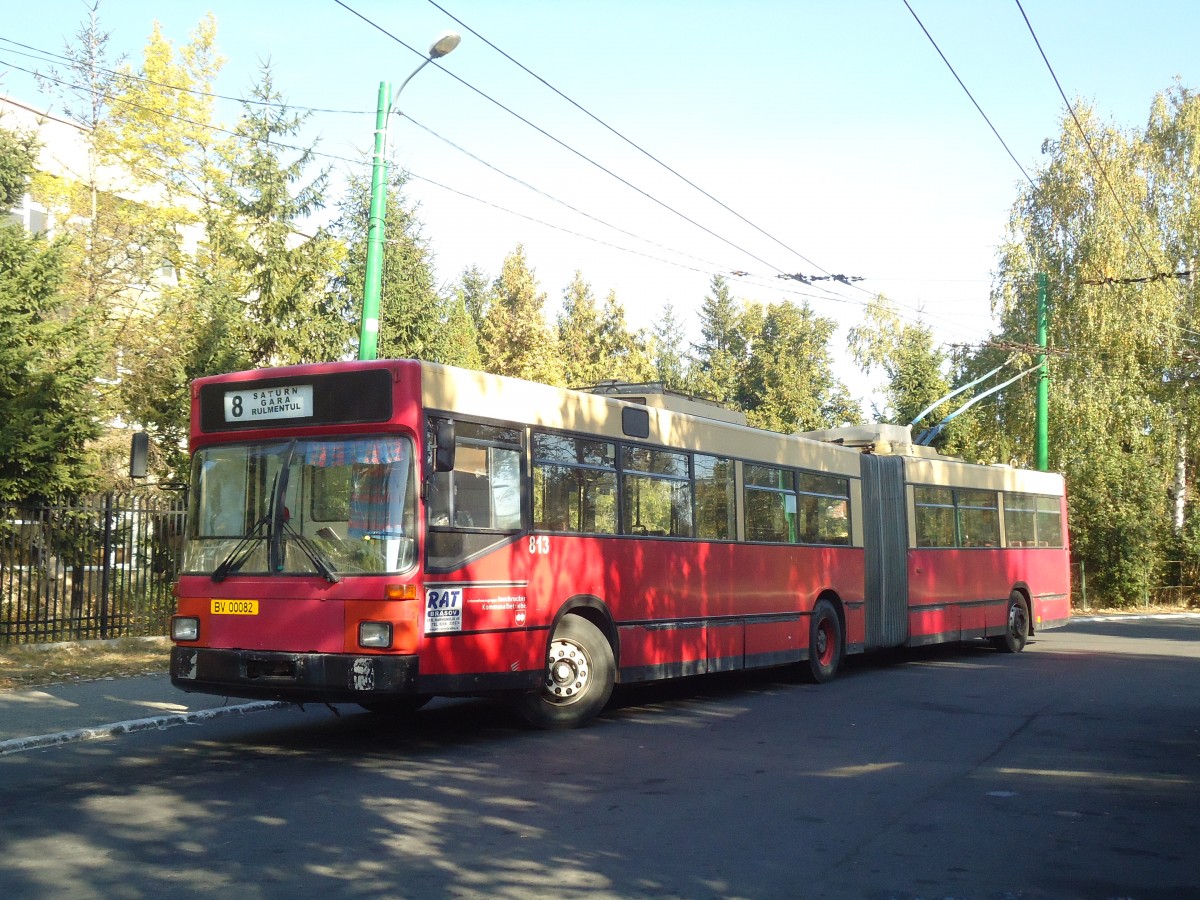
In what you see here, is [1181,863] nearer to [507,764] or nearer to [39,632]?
[507,764]

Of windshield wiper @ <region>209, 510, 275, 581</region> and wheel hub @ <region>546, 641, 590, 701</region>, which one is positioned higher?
windshield wiper @ <region>209, 510, 275, 581</region>

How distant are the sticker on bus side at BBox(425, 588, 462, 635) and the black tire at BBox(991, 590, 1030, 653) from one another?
1405 cm

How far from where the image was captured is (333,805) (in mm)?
7680

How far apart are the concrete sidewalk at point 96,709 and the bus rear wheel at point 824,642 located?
6.65 meters

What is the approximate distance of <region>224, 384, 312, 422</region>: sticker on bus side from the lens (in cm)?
1000

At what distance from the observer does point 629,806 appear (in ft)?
25.5

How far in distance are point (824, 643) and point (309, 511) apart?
878 centimetres

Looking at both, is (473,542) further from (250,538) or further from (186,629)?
(186,629)

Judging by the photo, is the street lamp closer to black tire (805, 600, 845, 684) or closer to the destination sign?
the destination sign

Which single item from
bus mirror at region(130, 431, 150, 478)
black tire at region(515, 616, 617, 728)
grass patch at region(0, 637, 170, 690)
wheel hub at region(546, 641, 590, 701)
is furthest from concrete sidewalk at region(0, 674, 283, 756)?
wheel hub at region(546, 641, 590, 701)

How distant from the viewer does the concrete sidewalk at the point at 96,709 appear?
10.5 metres

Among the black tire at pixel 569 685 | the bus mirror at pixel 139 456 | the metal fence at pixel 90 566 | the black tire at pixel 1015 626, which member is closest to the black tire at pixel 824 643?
the black tire at pixel 569 685

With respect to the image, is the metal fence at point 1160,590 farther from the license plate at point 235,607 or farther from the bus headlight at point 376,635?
the license plate at point 235,607

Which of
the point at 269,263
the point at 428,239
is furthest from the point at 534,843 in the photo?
the point at 428,239
